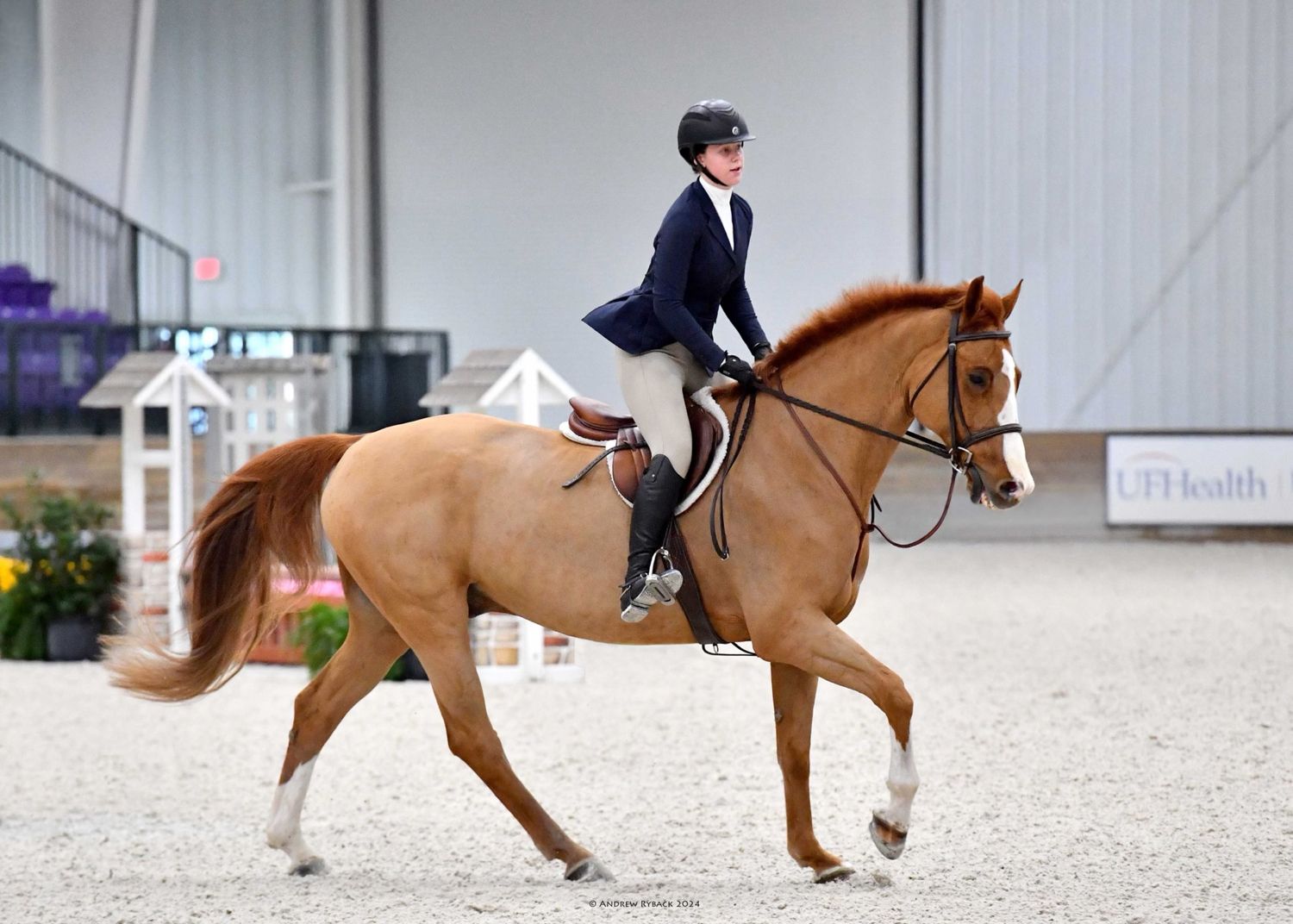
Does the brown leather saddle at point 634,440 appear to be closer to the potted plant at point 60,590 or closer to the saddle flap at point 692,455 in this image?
the saddle flap at point 692,455

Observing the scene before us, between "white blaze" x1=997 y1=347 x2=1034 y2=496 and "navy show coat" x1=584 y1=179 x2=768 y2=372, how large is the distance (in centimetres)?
70

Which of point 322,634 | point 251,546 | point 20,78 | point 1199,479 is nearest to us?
point 251,546

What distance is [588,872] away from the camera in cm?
383

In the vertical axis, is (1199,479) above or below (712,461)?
below

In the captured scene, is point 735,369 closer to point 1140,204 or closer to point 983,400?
point 983,400

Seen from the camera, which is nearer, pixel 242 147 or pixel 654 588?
pixel 654 588

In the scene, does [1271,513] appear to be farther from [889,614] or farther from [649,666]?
[649,666]

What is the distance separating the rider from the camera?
366 centimetres

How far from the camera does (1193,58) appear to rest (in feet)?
44.6

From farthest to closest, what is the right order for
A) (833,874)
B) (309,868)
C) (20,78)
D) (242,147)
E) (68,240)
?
(242,147), (20,78), (68,240), (309,868), (833,874)

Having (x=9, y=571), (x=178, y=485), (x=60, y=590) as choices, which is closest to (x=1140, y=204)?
(x=178, y=485)

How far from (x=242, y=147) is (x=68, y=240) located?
2.70m

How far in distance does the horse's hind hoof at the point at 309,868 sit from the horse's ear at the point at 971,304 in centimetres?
232

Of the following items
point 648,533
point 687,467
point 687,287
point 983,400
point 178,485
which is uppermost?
point 687,287
